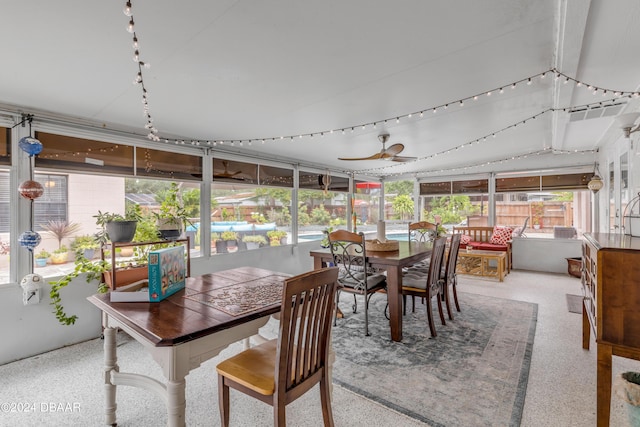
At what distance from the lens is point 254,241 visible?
16.9 feet

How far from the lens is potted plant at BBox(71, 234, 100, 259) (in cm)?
A: 323

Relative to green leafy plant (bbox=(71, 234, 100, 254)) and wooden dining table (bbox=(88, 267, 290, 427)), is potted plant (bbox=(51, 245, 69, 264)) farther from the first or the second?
wooden dining table (bbox=(88, 267, 290, 427))

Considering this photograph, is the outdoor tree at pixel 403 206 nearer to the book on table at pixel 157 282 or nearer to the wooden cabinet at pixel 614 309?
the wooden cabinet at pixel 614 309

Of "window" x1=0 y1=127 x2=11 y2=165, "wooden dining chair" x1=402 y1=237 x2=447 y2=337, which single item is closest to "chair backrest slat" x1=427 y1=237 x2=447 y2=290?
"wooden dining chair" x1=402 y1=237 x2=447 y2=337

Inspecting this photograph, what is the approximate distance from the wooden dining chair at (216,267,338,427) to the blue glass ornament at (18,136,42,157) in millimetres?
2638

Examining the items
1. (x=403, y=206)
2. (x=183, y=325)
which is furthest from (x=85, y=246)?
(x=403, y=206)

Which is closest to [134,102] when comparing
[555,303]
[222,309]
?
[222,309]

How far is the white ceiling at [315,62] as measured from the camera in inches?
62.0

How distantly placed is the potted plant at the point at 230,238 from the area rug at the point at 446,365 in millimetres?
2043

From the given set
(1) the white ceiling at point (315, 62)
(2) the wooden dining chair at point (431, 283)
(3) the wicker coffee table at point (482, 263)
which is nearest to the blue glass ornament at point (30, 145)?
(1) the white ceiling at point (315, 62)

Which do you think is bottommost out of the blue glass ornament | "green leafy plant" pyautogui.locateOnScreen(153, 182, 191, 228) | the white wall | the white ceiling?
the white wall

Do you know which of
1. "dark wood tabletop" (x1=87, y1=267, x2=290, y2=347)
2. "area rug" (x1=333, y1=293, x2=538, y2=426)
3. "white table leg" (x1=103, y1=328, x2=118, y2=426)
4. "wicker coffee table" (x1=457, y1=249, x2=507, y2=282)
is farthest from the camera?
"wicker coffee table" (x1=457, y1=249, x2=507, y2=282)

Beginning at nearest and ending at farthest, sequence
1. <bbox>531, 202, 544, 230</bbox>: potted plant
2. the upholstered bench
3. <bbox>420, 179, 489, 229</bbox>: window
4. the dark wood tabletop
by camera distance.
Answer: the dark wood tabletop
the upholstered bench
<bbox>531, 202, 544, 230</bbox>: potted plant
<bbox>420, 179, 489, 229</bbox>: window

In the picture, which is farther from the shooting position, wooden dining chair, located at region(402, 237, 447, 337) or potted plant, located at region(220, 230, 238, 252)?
potted plant, located at region(220, 230, 238, 252)
